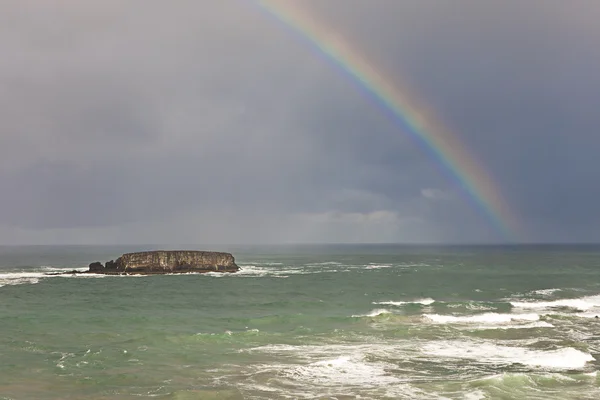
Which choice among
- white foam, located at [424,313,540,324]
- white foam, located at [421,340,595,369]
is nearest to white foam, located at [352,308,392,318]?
white foam, located at [424,313,540,324]

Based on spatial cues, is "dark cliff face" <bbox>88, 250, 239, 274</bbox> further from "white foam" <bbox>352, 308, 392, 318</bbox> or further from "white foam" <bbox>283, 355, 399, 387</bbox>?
"white foam" <bbox>283, 355, 399, 387</bbox>

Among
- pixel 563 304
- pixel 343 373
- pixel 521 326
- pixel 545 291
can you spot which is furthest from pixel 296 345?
pixel 545 291

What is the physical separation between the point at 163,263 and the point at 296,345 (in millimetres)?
65288

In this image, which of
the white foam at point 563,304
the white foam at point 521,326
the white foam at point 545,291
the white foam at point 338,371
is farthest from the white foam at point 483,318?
the white foam at point 545,291

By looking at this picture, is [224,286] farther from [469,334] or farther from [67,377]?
[67,377]

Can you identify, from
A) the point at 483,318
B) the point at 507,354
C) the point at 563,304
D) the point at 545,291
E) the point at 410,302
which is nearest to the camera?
the point at 507,354

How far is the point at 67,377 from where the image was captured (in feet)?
81.3

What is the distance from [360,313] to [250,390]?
90.5 feet

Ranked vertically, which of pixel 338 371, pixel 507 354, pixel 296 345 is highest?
pixel 296 345

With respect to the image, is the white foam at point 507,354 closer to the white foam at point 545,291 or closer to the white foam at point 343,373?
the white foam at point 343,373

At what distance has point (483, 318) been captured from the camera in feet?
147

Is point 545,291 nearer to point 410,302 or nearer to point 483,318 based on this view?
point 410,302

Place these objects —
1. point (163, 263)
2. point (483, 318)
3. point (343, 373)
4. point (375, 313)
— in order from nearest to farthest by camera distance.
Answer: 1. point (343, 373)
2. point (483, 318)
3. point (375, 313)
4. point (163, 263)

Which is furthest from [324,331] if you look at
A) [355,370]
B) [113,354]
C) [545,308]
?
[545,308]
